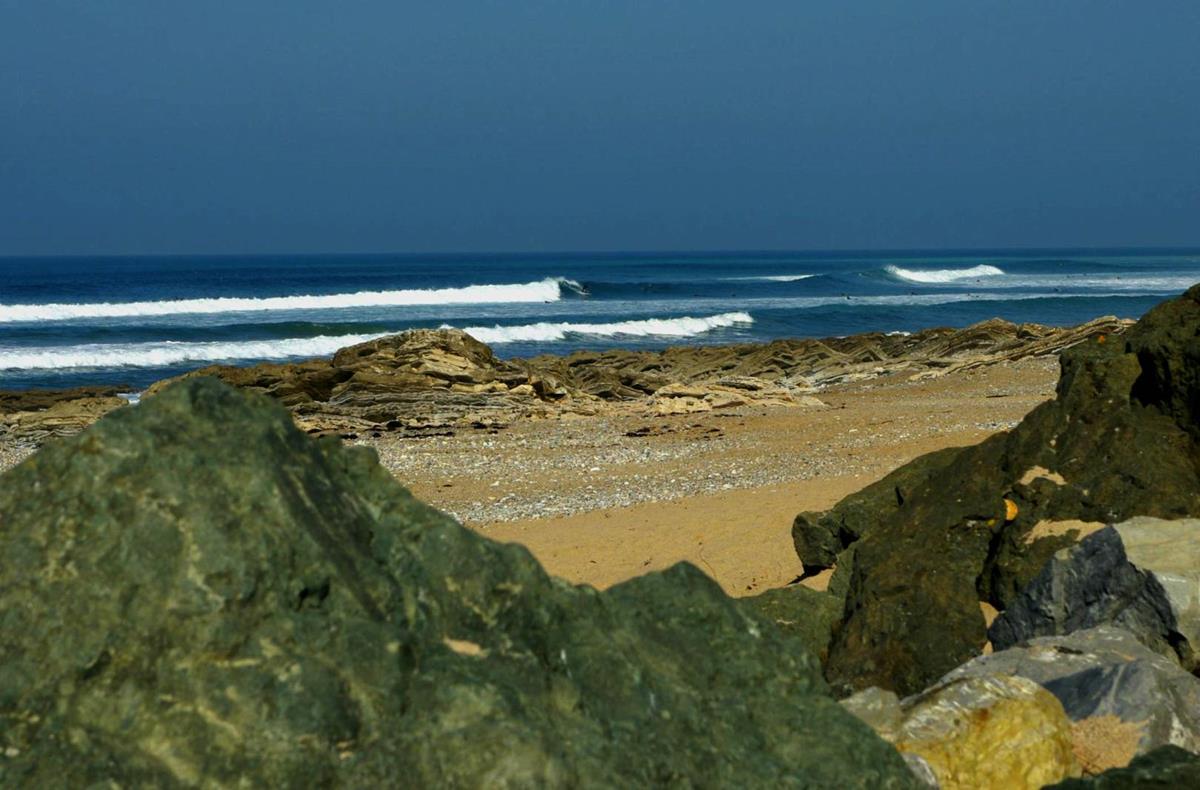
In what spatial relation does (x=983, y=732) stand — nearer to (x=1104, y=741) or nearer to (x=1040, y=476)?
(x=1104, y=741)

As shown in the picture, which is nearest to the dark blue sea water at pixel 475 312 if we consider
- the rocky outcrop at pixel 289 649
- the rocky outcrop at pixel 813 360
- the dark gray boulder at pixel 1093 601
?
the rocky outcrop at pixel 813 360

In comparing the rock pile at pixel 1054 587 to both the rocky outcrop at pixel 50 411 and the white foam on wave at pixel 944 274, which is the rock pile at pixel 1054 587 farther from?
the white foam on wave at pixel 944 274

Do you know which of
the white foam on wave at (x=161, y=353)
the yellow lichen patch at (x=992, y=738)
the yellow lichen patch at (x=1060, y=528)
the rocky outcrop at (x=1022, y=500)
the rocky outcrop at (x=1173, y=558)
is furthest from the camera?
the white foam on wave at (x=161, y=353)

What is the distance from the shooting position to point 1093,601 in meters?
4.99

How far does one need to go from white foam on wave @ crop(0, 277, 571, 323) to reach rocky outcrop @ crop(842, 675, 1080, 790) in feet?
163

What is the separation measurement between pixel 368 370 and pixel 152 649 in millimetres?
19104

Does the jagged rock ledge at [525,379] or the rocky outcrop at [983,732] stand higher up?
the rocky outcrop at [983,732]

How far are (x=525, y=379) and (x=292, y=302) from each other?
39.7 m

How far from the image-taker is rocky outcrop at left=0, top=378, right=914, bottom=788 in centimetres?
245

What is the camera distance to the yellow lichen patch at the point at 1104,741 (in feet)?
12.0

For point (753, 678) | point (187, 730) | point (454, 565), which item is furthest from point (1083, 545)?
point (187, 730)

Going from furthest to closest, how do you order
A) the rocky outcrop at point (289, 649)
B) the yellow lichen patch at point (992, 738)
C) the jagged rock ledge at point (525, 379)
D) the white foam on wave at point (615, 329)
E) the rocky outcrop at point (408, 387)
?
the white foam on wave at point (615, 329)
the jagged rock ledge at point (525, 379)
the rocky outcrop at point (408, 387)
the yellow lichen patch at point (992, 738)
the rocky outcrop at point (289, 649)

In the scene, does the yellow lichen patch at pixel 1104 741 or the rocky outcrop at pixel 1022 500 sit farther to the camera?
the rocky outcrop at pixel 1022 500

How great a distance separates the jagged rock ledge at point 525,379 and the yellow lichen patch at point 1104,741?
14009mm
